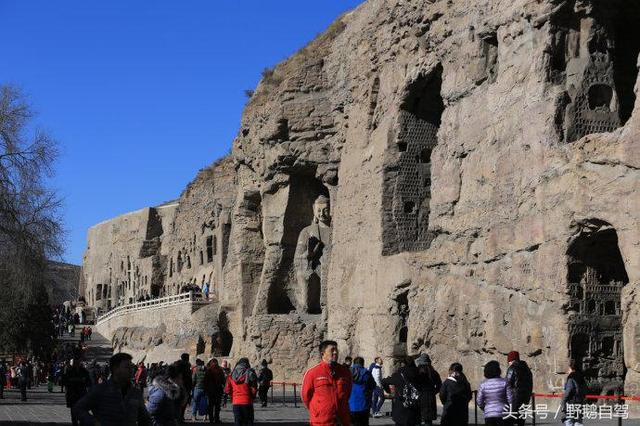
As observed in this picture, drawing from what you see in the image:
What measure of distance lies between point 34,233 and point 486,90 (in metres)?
11.3

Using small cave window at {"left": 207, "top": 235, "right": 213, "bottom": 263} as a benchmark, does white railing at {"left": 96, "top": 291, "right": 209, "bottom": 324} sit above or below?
below

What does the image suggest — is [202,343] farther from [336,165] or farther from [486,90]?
[486,90]

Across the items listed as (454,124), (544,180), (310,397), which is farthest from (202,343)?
(310,397)

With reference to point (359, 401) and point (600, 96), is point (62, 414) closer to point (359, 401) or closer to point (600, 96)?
point (359, 401)

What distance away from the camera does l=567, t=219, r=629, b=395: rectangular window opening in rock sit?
18625mm

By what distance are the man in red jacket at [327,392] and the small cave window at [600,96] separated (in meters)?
11.8

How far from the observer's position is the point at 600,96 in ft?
65.9

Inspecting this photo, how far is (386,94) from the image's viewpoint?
1090 inches

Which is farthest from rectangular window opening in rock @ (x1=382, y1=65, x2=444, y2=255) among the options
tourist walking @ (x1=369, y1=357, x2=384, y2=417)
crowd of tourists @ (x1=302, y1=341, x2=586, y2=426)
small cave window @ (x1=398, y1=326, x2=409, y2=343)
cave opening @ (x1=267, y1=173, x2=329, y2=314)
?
crowd of tourists @ (x1=302, y1=341, x2=586, y2=426)

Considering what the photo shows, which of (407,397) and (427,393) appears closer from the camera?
(407,397)

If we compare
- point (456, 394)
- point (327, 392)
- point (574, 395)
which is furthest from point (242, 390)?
point (327, 392)

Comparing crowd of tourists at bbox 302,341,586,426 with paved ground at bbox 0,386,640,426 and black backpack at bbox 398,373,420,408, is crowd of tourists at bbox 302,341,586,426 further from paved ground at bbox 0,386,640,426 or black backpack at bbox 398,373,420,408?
paved ground at bbox 0,386,640,426

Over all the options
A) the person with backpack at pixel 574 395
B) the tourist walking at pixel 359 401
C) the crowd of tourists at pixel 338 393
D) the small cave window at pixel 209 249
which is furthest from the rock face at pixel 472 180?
the small cave window at pixel 209 249

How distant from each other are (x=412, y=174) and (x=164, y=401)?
17093 mm
